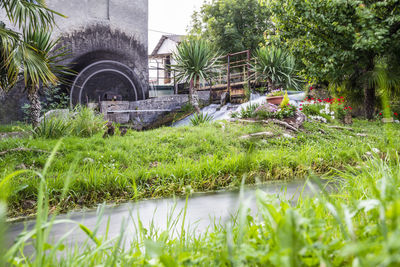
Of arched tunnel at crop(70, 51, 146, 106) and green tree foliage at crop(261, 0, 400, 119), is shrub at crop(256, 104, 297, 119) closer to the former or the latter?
green tree foliage at crop(261, 0, 400, 119)

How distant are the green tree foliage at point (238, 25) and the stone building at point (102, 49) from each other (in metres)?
6.09

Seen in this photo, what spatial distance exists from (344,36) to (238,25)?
11874 mm

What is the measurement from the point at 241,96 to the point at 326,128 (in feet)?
18.8

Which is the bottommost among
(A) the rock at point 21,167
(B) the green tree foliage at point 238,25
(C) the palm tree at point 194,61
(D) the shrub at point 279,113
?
(A) the rock at point 21,167

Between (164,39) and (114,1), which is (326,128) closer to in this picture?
(114,1)

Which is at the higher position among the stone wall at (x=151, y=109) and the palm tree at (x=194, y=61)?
the palm tree at (x=194, y=61)

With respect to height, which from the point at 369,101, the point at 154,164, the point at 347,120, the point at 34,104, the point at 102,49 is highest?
the point at 102,49

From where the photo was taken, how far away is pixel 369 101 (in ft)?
28.1

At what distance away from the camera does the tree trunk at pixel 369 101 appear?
8344mm

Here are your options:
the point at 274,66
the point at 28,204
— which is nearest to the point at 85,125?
the point at 28,204

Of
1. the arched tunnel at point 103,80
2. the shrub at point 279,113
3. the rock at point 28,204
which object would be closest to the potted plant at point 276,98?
the shrub at point 279,113

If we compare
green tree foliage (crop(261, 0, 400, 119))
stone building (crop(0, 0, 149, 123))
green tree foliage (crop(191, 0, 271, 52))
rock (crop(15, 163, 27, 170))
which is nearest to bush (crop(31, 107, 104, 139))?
rock (crop(15, 163, 27, 170))

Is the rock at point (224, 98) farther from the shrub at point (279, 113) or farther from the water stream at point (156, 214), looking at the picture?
the water stream at point (156, 214)

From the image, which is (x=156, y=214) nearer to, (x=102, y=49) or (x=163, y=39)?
(x=102, y=49)
